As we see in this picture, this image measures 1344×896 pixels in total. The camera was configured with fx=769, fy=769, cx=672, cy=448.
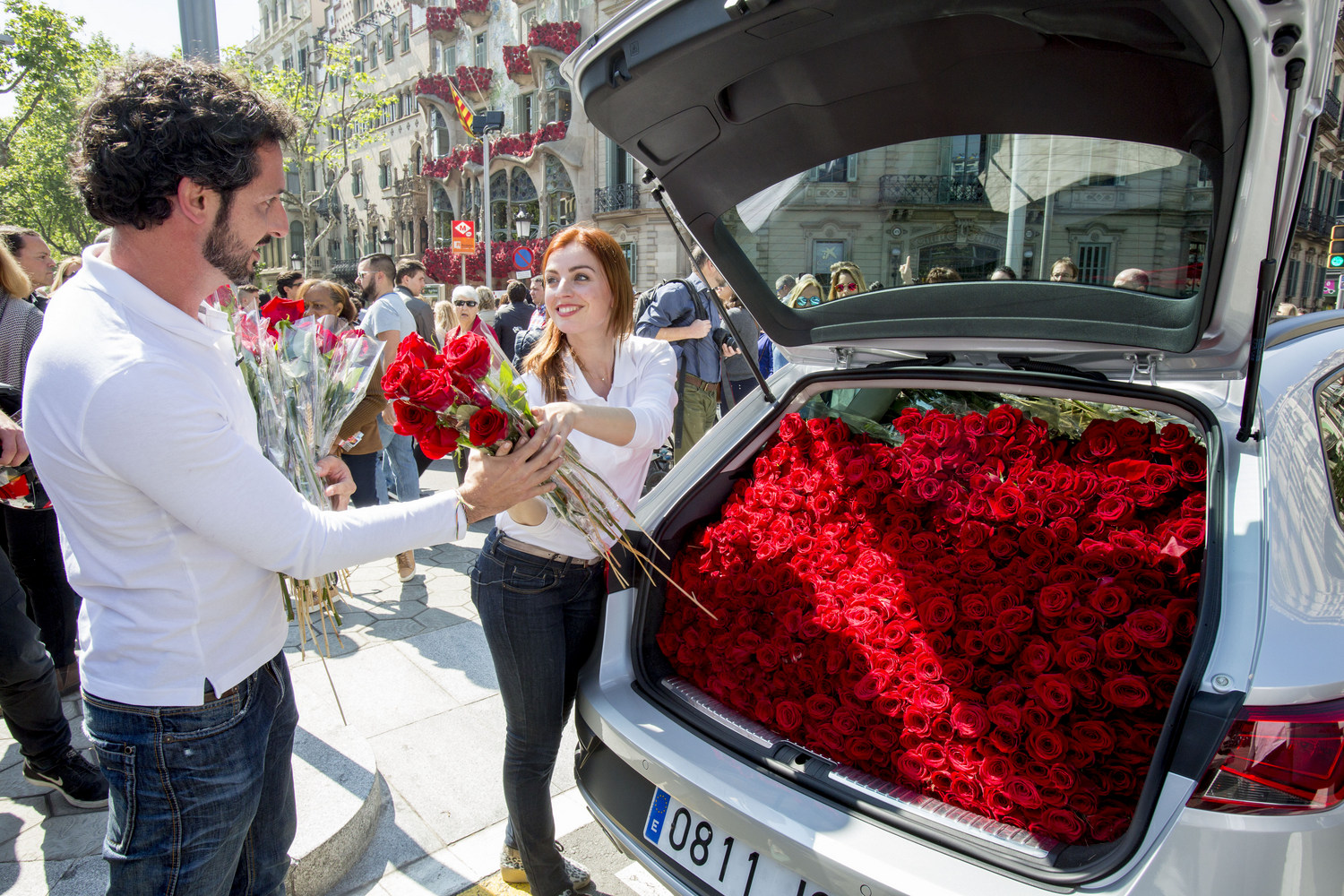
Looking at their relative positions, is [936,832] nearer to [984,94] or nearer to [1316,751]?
[1316,751]

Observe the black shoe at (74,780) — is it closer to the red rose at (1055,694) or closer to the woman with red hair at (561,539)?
the woman with red hair at (561,539)

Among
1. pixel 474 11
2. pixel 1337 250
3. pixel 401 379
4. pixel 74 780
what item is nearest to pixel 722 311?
pixel 401 379

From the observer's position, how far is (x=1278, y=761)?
121 centimetres

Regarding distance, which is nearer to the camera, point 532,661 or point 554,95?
point 532,661

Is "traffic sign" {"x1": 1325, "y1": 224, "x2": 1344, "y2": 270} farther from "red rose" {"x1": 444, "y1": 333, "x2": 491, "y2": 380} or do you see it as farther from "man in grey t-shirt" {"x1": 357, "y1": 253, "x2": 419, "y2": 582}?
"red rose" {"x1": 444, "y1": 333, "x2": 491, "y2": 380}

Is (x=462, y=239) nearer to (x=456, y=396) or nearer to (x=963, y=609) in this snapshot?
(x=456, y=396)

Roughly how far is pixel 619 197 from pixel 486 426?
27.0 metres

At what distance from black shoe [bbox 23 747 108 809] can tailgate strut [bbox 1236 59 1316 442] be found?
3.33 m

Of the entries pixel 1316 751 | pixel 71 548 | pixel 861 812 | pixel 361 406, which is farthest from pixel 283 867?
pixel 361 406

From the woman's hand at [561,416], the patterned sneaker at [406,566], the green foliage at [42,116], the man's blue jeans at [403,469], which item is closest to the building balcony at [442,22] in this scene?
the green foliage at [42,116]

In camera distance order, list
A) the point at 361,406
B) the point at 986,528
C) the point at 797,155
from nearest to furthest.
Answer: the point at 986,528
the point at 797,155
the point at 361,406

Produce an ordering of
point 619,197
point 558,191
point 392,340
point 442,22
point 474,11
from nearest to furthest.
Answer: point 392,340, point 619,197, point 558,191, point 474,11, point 442,22

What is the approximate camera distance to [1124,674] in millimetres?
1468

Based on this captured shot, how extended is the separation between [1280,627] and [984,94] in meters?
1.22
